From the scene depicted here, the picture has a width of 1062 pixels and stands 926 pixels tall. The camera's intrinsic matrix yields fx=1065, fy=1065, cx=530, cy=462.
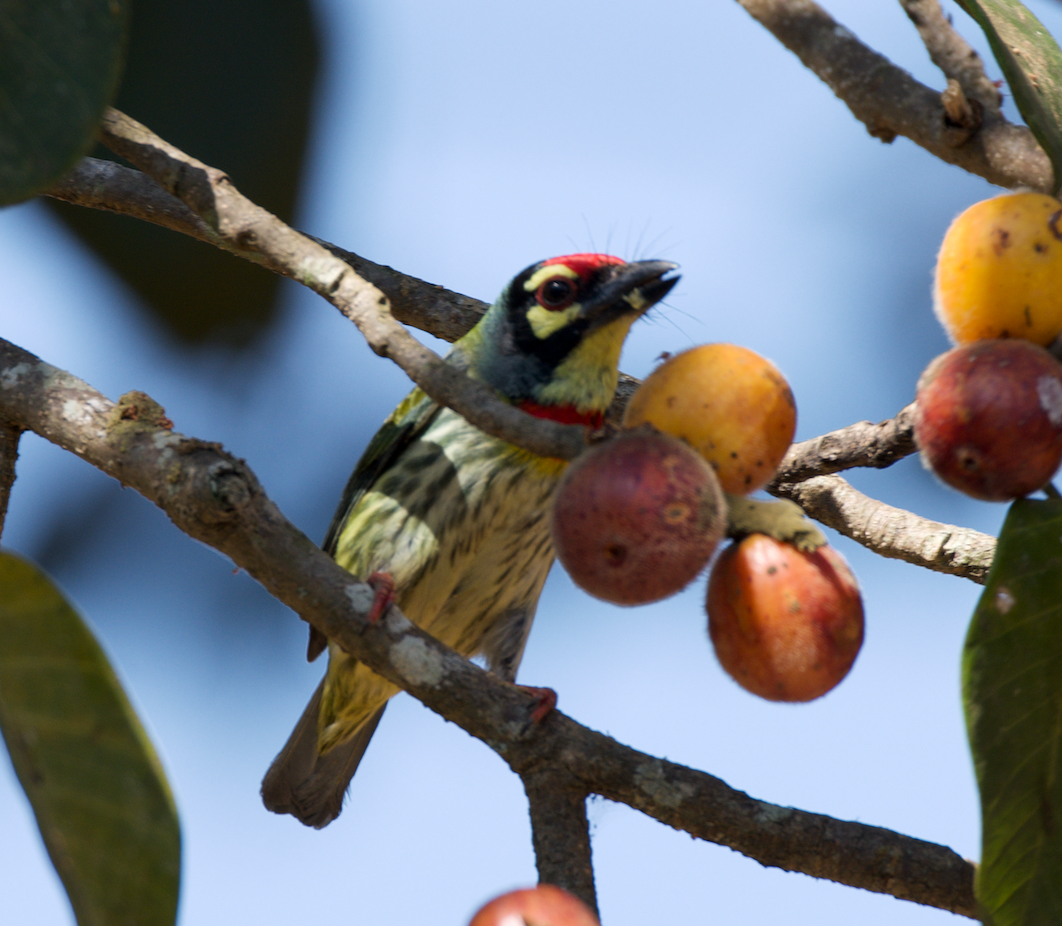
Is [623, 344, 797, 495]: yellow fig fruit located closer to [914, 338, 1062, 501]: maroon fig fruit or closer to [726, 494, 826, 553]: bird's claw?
[726, 494, 826, 553]: bird's claw

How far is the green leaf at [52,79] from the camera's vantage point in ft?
4.34

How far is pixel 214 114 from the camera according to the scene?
288 inches

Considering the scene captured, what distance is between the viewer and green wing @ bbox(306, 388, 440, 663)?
3531 mm

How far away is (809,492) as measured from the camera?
2.96 meters

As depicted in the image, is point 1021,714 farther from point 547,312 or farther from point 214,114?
point 214,114

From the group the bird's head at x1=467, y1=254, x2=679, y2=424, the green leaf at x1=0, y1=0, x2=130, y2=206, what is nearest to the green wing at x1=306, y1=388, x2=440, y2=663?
the bird's head at x1=467, y1=254, x2=679, y2=424

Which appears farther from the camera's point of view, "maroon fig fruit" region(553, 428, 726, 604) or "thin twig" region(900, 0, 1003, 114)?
"thin twig" region(900, 0, 1003, 114)

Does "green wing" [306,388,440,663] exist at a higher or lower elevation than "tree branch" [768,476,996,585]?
lower

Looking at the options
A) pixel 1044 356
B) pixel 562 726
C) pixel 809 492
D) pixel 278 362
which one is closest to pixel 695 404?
pixel 1044 356

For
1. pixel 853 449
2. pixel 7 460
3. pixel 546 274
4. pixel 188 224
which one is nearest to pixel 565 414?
pixel 546 274

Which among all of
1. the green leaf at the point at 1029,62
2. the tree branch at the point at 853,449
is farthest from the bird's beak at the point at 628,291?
the green leaf at the point at 1029,62

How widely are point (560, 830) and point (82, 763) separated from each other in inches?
38.0

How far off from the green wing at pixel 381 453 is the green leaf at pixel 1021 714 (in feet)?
7.40

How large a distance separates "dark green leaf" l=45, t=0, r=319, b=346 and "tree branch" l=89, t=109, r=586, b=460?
5.30 metres
